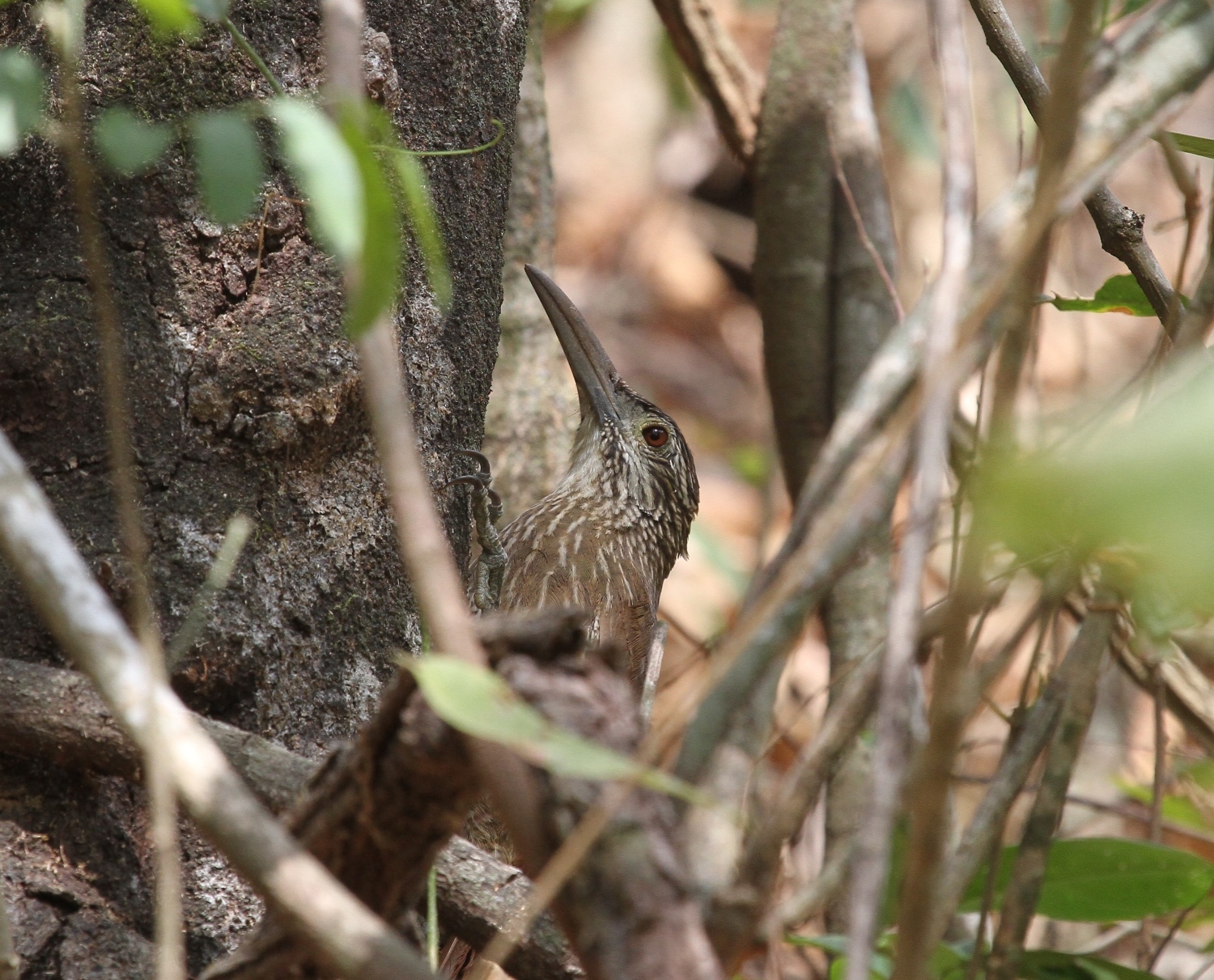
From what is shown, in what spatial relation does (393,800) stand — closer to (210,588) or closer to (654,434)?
(210,588)

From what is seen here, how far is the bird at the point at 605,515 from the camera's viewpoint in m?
3.59

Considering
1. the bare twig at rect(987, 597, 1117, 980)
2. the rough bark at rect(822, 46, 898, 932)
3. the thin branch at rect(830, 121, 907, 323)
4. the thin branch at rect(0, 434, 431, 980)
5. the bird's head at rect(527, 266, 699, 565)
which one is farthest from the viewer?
the bird's head at rect(527, 266, 699, 565)

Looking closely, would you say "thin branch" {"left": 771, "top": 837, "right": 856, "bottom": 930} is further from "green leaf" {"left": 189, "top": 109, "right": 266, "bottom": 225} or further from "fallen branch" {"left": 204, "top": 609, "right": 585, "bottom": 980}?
"green leaf" {"left": 189, "top": 109, "right": 266, "bottom": 225}

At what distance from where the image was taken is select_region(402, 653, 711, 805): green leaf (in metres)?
0.94

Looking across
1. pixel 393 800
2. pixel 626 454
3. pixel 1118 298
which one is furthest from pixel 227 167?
pixel 626 454

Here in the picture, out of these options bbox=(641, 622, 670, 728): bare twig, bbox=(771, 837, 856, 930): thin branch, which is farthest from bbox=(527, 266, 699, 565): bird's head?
bbox=(771, 837, 856, 930): thin branch

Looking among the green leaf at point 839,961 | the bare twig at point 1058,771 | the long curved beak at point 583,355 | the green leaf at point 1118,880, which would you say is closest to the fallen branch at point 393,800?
the bare twig at point 1058,771

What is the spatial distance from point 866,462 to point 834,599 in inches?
114

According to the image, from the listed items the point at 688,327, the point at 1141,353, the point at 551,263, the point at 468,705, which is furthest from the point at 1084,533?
the point at 688,327

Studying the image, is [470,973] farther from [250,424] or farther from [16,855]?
[250,424]

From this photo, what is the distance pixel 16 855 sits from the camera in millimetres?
1811

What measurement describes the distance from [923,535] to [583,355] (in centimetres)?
293

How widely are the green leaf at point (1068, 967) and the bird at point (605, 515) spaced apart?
1.26 m

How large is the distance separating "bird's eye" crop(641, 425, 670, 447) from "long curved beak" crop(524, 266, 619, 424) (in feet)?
0.35
